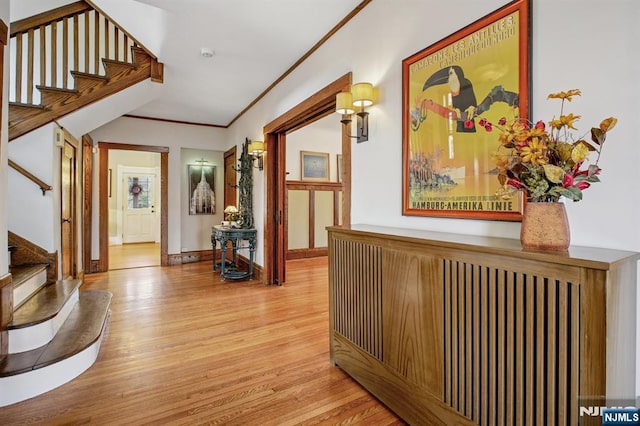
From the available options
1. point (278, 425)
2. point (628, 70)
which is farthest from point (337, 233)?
point (628, 70)

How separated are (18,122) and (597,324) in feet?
15.3

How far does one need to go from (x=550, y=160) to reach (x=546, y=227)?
25 cm

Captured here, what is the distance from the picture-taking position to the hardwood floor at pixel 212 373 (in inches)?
69.4

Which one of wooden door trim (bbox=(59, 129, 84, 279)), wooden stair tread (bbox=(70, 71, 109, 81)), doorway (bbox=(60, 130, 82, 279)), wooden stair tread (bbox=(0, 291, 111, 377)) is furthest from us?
wooden door trim (bbox=(59, 129, 84, 279))

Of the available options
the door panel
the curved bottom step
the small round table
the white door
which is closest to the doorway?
the door panel

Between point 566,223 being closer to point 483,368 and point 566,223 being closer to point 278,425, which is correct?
point 483,368

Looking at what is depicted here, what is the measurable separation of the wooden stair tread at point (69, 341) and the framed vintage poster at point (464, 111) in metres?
2.53

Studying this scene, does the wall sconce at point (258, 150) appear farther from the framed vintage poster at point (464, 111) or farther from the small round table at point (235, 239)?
the framed vintage poster at point (464, 111)

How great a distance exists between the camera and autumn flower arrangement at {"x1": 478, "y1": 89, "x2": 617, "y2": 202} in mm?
1114

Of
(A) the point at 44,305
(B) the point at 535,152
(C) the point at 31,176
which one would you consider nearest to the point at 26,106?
(C) the point at 31,176

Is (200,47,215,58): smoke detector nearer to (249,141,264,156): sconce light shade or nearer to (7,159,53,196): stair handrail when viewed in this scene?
(249,141,264,156): sconce light shade

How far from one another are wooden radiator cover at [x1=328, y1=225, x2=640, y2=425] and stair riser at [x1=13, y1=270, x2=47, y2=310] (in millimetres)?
2677

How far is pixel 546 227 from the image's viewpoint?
1189 mm

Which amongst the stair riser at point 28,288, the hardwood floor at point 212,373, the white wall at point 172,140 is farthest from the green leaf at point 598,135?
the white wall at point 172,140
